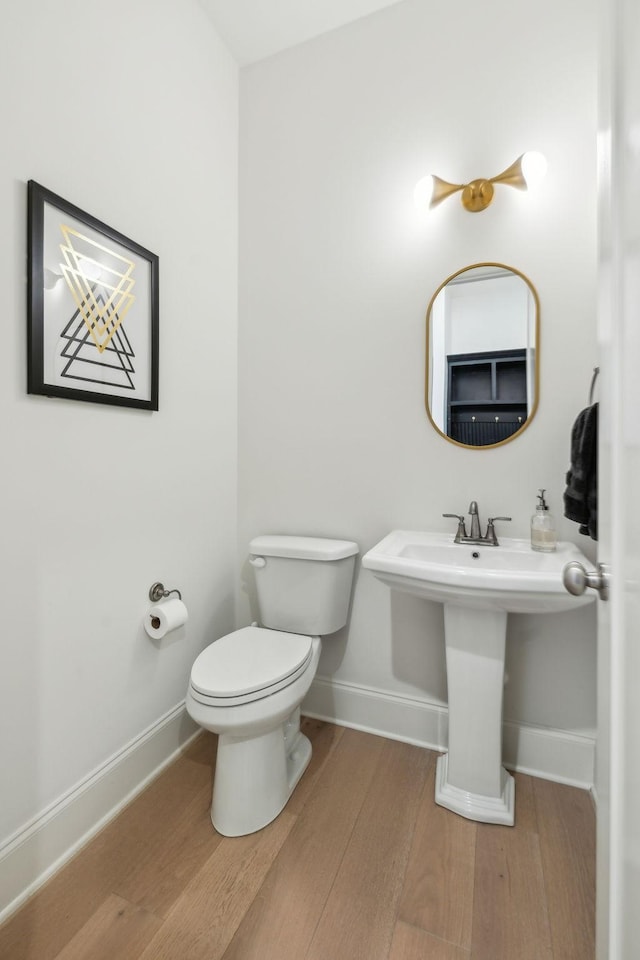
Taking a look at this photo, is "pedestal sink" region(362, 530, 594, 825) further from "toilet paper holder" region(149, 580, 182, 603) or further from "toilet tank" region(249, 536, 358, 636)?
"toilet paper holder" region(149, 580, 182, 603)

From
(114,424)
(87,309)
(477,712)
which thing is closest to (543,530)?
(477,712)

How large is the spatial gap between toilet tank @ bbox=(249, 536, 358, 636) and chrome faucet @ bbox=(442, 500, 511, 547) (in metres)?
0.41

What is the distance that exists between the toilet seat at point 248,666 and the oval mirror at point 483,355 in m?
0.94

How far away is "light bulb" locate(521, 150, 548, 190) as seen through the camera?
1.45 meters

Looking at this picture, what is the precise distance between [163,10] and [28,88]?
80 centimetres

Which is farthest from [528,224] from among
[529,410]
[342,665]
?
[342,665]

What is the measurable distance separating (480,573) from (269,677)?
67 cm

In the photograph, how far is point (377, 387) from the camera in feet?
5.69

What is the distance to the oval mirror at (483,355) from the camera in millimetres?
1523

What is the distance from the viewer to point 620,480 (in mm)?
558

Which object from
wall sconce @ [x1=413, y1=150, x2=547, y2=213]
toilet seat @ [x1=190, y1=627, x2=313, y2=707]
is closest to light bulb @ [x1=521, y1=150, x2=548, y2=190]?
wall sconce @ [x1=413, y1=150, x2=547, y2=213]

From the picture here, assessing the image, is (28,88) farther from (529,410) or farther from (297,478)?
(529,410)

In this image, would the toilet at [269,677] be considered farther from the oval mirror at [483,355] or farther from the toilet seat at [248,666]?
the oval mirror at [483,355]

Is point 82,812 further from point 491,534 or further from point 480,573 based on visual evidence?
point 491,534
